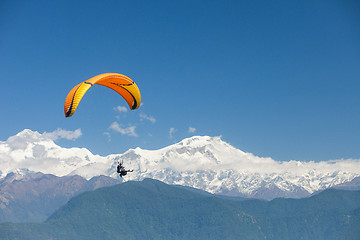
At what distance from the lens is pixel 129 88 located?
3339 inches

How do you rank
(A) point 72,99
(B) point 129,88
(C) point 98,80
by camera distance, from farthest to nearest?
(B) point 129,88 < (C) point 98,80 < (A) point 72,99

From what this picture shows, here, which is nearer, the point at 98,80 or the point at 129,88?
the point at 98,80

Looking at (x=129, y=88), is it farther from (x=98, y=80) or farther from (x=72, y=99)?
(x=72, y=99)

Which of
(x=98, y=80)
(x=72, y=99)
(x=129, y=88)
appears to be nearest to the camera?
(x=72, y=99)

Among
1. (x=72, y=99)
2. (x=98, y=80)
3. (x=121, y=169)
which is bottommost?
(x=121, y=169)

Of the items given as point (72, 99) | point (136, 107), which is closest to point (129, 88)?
point (136, 107)

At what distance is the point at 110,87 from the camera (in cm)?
8375

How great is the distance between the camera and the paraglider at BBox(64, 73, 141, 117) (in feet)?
224

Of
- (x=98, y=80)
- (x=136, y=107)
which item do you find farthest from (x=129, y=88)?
(x=98, y=80)

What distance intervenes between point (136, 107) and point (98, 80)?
582 inches

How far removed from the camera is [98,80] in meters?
73.9

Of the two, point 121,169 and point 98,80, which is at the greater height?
point 98,80

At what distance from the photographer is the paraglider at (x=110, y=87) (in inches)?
2687

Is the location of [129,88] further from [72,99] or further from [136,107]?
[72,99]
